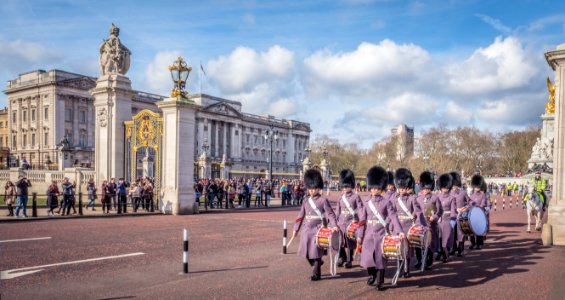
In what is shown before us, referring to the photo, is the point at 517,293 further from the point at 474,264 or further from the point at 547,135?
the point at 547,135

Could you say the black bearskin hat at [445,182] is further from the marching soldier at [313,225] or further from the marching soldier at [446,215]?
the marching soldier at [313,225]

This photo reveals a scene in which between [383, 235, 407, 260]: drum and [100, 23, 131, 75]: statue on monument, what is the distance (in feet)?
63.0

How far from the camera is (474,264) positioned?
1113 cm

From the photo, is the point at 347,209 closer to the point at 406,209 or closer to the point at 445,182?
the point at 406,209

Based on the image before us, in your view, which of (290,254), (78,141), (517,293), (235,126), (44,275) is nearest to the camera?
(517,293)

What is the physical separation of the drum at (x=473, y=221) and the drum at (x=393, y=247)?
4941mm

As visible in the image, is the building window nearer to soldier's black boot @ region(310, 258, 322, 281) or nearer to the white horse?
the white horse

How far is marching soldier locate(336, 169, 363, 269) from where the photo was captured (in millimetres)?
10523

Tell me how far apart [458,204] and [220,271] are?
21.9 feet

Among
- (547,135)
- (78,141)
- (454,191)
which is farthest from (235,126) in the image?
(454,191)

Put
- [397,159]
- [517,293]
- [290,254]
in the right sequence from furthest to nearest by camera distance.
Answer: [397,159]
[290,254]
[517,293]

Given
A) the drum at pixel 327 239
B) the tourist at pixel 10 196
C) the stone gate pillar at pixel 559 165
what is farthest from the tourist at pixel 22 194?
the stone gate pillar at pixel 559 165

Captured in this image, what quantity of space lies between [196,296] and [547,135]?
4355cm

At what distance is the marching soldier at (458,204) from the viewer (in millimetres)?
12523
